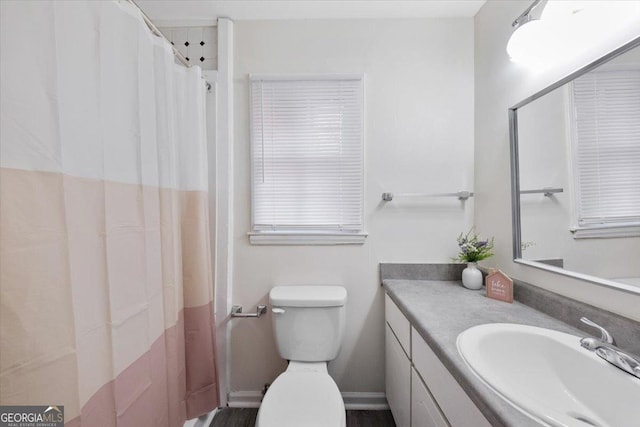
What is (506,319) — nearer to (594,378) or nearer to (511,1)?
(594,378)

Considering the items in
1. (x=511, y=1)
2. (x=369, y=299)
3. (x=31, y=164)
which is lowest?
(x=369, y=299)

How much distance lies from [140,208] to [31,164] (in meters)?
0.31

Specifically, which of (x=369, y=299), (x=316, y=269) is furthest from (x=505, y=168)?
(x=316, y=269)

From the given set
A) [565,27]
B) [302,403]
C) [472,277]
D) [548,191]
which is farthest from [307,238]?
Answer: [565,27]

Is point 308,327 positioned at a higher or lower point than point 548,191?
lower

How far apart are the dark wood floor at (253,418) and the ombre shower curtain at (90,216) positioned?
1.34 feet

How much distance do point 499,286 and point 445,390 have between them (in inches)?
23.7

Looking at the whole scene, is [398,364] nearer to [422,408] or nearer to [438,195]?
[422,408]

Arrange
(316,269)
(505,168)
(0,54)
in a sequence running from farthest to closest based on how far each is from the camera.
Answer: (316,269), (505,168), (0,54)

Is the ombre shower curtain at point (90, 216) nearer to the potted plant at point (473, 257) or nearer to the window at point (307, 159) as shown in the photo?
the window at point (307, 159)

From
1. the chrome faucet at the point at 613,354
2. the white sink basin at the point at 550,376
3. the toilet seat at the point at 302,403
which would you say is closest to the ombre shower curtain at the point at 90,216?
the toilet seat at the point at 302,403

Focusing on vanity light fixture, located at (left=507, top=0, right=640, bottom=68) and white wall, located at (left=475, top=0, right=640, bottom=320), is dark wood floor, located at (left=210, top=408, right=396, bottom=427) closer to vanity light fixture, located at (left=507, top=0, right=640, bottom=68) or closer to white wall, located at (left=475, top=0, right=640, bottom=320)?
white wall, located at (left=475, top=0, right=640, bottom=320)

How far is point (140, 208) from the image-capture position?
31.2 inches

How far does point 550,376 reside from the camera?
2.34 feet
